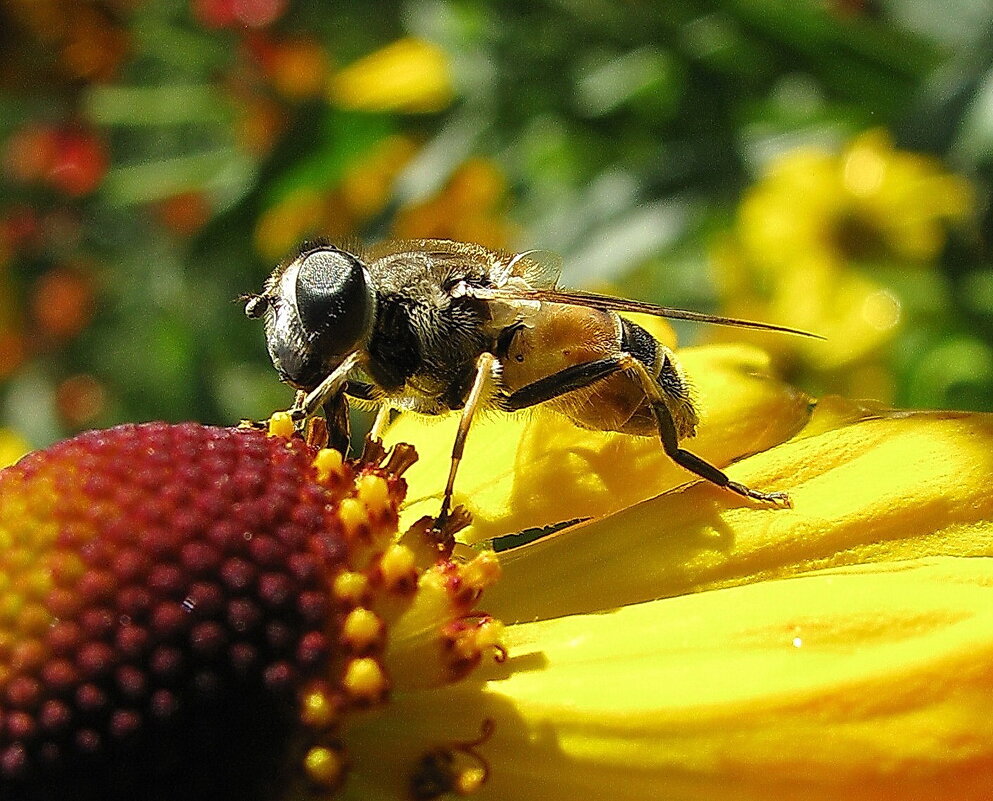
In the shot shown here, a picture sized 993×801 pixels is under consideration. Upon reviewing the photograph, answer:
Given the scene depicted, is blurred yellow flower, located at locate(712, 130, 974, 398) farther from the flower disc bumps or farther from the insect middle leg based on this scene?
the flower disc bumps

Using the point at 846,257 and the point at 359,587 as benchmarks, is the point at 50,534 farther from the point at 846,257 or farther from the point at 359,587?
the point at 846,257

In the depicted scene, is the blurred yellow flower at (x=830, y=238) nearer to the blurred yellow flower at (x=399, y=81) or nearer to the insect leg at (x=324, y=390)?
the blurred yellow flower at (x=399, y=81)

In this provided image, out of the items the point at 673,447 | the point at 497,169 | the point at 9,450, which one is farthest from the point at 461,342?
the point at 497,169

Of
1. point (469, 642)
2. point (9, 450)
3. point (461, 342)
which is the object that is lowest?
point (9, 450)

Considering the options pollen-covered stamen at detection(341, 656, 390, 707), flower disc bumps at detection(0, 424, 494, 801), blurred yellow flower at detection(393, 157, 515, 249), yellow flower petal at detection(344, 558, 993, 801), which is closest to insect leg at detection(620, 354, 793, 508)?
yellow flower petal at detection(344, 558, 993, 801)

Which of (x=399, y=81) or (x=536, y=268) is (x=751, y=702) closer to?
(x=536, y=268)

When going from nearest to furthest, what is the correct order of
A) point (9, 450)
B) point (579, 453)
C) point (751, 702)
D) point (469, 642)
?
point (751, 702), point (469, 642), point (579, 453), point (9, 450)

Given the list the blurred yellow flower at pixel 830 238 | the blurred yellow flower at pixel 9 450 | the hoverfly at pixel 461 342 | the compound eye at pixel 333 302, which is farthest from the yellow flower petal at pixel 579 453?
the blurred yellow flower at pixel 830 238
